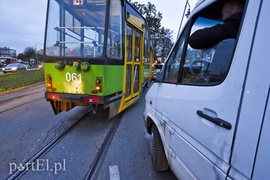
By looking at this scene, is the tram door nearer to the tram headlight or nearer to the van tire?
the tram headlight

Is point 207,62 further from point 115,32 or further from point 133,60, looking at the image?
point 133,60

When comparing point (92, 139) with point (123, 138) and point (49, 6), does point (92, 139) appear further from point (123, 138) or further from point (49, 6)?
point (49, 6)

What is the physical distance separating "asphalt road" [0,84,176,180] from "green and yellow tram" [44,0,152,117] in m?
0.64

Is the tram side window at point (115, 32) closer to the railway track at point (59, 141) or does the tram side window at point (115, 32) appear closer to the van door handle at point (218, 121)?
the railway track at point (59, 141)

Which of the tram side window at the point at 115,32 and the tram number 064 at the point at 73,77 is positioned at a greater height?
the tram side window at the point at 115,32

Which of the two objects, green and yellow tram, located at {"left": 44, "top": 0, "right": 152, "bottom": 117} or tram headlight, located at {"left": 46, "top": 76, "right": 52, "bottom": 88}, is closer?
green and yellow tram, located at {"left": 44, "top": 0, "right": 152, "bottom": 117}

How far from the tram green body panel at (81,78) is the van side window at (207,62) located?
262 centimetres

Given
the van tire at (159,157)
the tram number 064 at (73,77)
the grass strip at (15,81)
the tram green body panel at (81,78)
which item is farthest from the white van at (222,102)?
the grass strip at (15,81)

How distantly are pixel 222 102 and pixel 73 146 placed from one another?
3278 millimetres

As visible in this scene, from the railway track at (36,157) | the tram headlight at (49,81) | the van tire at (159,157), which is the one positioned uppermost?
the tram headlight at (49,81)

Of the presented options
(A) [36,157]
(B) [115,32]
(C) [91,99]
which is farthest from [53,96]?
(B) [115,32]

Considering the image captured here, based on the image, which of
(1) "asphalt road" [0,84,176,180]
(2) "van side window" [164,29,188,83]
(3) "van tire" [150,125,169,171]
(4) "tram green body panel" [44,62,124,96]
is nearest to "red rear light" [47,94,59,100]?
(4) "tram green body panel" [44,62,124,96]

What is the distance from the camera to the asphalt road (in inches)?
117

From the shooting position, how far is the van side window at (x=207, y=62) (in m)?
1.44
